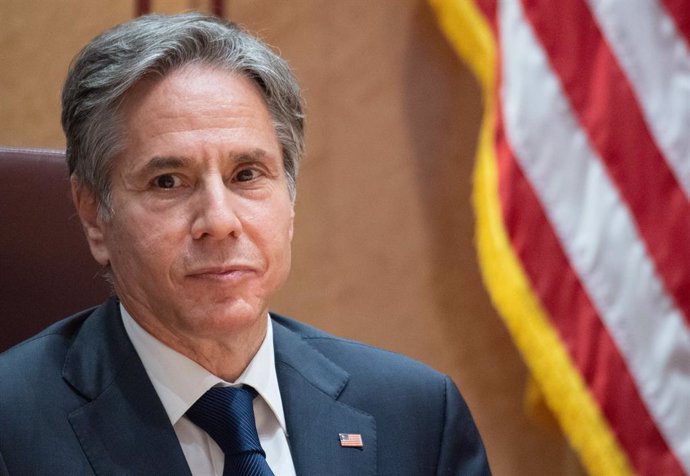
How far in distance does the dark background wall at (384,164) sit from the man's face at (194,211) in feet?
3.58

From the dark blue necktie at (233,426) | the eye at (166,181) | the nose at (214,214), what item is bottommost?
the dark blue necktie at (233,426)

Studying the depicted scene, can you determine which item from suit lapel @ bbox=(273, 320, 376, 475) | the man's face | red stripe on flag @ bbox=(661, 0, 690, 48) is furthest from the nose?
red stripe on flag @ bbox=(661, 0, 690, 48)

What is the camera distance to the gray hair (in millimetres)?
1532

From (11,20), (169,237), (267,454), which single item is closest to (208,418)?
(267,454)

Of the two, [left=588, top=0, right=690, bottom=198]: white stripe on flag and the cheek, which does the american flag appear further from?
the cheek

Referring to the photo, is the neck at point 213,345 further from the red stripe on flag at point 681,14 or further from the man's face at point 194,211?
the red stripe on flag at point 681,14

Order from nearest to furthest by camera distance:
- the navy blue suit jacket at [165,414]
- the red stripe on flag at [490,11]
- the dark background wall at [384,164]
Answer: the navy blue suit jacket at [165,414], the red stripe on flag at [490,11], the dark background wall at [384,164]

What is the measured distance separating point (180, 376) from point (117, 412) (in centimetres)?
10

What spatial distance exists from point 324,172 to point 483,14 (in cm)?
56

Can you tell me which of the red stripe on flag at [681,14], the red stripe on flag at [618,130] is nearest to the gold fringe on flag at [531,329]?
the red stripe on flag at [618,130]

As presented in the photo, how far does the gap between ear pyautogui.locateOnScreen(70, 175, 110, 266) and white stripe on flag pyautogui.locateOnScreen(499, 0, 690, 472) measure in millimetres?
1069

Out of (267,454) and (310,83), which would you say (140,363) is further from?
(310,83)

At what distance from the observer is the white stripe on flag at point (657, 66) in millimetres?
2254

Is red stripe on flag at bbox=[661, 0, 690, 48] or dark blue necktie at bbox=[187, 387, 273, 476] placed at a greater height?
red stripe on flag at bbox=[661, 0, 690, 48]
